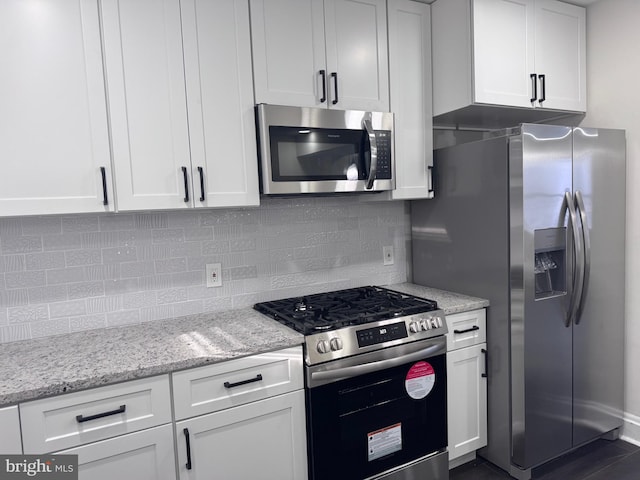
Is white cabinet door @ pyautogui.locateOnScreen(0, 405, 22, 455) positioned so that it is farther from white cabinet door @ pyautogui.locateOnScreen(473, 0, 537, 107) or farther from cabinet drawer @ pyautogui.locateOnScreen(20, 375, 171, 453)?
white cabinet door @ pyautogui.locateOnScreen(473, 0, 537, 107)

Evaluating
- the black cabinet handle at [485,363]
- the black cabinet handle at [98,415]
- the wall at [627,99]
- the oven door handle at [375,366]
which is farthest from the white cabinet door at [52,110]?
the wall at [627,99]

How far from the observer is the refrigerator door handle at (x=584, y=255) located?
7.63ft

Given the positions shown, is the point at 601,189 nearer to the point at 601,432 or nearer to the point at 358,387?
the point at 601,432

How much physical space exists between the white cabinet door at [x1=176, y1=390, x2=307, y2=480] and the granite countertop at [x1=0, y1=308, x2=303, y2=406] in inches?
9.0

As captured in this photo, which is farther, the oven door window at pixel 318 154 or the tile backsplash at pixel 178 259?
the oven door window at pixel 318 154

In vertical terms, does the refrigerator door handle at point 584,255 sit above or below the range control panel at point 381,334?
above

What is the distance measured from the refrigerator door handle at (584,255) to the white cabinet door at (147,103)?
194 cm

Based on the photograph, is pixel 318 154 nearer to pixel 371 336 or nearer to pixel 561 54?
pixel 371 336

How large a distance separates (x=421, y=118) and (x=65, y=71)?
175 centimetres

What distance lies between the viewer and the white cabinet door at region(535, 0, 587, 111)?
2.55 metres

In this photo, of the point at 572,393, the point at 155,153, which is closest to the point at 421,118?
the point at 155,153

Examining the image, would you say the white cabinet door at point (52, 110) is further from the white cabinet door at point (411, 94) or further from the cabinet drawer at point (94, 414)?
the white cabinet door at point (411, 94)

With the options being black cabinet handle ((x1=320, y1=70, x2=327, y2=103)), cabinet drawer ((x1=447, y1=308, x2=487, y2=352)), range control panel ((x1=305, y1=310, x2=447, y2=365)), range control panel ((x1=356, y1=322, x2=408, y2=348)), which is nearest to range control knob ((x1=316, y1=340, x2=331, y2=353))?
range control panel ((x1=305, y1=310, x2=447, y2=365))

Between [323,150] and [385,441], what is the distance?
1393 millimetres
